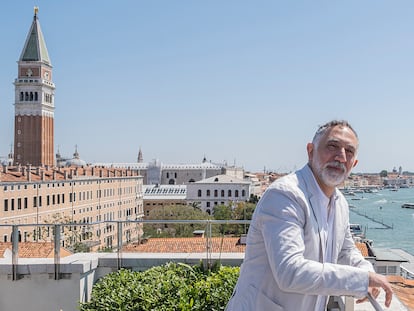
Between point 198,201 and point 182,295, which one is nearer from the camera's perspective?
point 182,295

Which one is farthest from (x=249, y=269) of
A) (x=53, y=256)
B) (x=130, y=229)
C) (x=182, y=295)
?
(x=130, y=229)

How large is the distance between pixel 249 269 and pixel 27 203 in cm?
4541

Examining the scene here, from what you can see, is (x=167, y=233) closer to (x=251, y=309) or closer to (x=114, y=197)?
(x=251, y=309)

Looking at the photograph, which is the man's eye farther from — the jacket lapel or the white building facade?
the white building facade

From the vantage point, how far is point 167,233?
5180mm

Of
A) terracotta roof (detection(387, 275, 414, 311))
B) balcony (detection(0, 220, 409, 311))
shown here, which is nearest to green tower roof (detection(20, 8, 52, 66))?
balcony (detection(0, 220, 409, 311))

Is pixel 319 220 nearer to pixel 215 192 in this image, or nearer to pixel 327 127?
pixel 327 127

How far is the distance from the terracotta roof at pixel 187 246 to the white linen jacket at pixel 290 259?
9.35ft

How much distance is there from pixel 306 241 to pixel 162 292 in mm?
2286

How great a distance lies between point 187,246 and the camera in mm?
4863

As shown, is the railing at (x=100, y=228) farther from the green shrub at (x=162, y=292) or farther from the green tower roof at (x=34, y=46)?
the green tower roof at (x=34, y=46)

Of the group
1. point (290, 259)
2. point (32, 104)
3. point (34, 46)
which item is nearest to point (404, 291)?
point (290, 259)

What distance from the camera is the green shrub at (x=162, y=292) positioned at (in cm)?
361

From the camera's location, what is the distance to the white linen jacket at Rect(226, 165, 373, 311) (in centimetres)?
155
